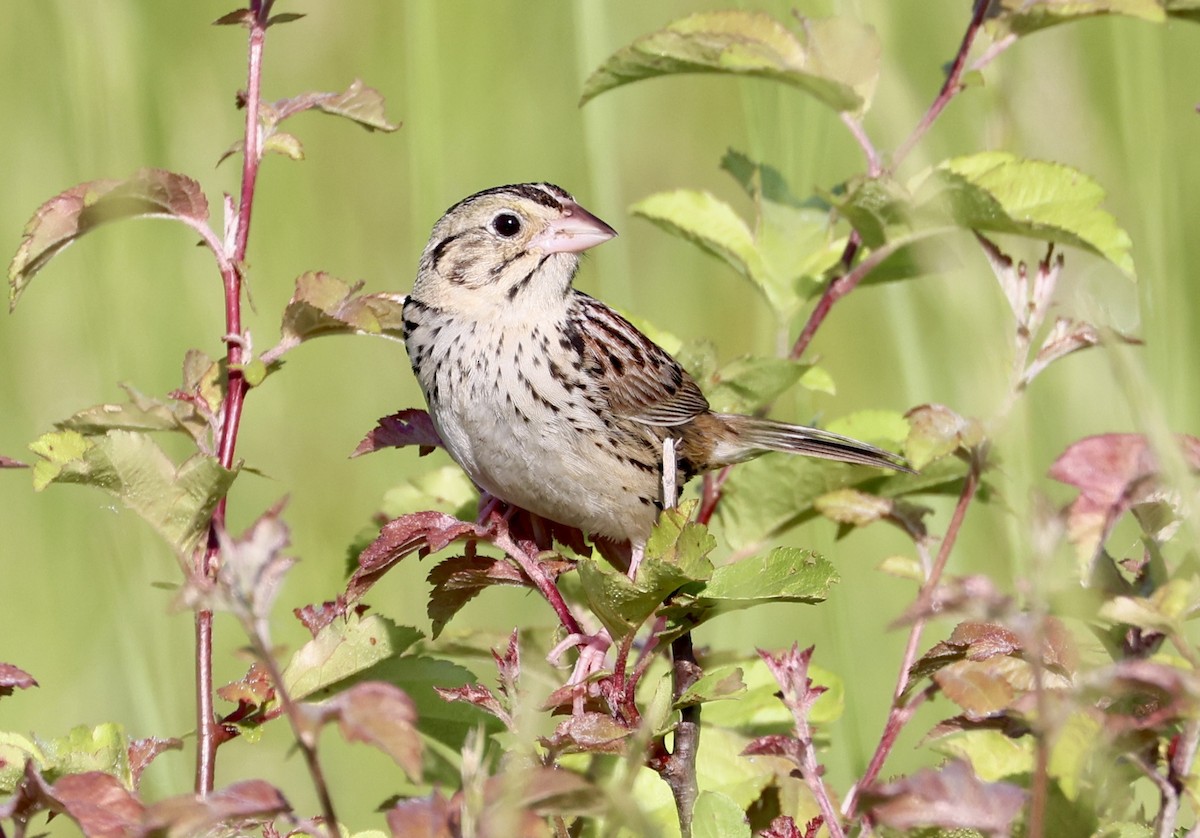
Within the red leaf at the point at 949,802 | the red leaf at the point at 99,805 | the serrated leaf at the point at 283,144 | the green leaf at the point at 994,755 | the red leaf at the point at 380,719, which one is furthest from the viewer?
the serrated leaf at the point at 283,144

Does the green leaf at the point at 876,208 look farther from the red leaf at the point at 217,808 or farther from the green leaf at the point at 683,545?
the red leaf at the point at 217,808

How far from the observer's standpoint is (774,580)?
1699 millimetres

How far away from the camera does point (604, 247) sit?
11.9 feet

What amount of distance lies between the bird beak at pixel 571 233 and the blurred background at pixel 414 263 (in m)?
0.46

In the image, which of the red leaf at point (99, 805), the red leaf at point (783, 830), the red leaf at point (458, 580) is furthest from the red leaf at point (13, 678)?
the red leaf at point (783, 830)

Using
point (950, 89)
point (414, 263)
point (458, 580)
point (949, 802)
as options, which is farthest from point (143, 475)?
point (414, 263)

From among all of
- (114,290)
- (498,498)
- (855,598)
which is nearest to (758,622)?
(855,598)

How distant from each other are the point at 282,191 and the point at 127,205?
10.8 ft

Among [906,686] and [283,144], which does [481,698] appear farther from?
[283,144]

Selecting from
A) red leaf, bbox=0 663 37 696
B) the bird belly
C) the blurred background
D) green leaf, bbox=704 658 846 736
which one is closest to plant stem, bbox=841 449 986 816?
the blurred background

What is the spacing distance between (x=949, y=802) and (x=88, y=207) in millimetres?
1288

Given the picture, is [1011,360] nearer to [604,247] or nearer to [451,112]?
[604,247]

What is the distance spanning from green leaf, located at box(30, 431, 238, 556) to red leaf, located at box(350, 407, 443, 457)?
415 mm

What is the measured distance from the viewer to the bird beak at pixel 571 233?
2.81 meters
